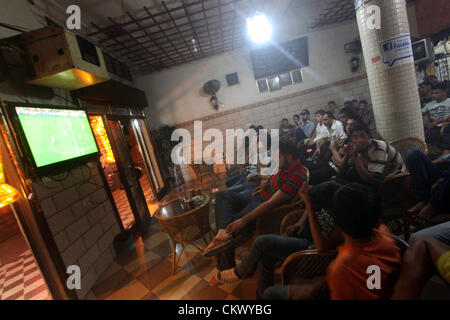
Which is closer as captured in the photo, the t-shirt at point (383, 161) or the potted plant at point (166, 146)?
the t-shirt at point (383, 161)

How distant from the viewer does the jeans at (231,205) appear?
2141 mm

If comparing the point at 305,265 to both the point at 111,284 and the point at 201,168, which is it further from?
the point at 201,168

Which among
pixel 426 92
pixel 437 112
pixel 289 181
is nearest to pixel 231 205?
pixel 289 181

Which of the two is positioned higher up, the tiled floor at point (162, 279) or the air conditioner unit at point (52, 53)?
the air conditioner unit at point (52, 53)

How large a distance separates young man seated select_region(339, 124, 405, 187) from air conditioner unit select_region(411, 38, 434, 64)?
4755mm

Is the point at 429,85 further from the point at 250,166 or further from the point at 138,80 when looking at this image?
the point at 138,80

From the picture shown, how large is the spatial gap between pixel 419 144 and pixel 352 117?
846mm

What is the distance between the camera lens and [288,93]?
21.4ft

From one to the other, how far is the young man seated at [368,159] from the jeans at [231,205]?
104 centimetres

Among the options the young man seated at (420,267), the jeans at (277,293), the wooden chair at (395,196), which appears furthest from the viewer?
the wooden chair at (395,196)

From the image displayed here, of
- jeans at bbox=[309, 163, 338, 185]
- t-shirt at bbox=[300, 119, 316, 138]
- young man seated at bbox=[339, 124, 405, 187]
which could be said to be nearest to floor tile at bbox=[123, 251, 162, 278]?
jeans at bbox=[309, 163, 338, 185]

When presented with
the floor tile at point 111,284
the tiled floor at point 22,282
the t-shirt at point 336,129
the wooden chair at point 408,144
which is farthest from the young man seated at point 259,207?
the t-shirt at point 336,129

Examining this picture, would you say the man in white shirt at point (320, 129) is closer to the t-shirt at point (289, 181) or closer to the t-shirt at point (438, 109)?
the t-shirt at point (438, 109)
